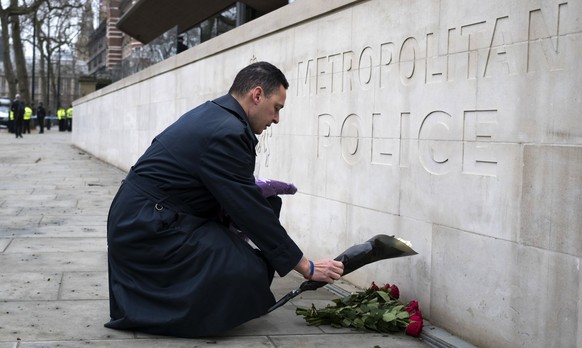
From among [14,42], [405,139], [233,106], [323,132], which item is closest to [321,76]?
[323,132]

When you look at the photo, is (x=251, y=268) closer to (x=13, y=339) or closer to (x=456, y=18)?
(x=13, y=339)

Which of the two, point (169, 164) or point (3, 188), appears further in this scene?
point (3, 188)

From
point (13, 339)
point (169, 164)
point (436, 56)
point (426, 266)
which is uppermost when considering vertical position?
point (436, 56)

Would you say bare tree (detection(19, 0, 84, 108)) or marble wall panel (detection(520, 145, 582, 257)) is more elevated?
bare tree (detection(19, 0, 84, 108))

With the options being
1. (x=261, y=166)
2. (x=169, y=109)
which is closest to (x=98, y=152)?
(x=169, y=109)

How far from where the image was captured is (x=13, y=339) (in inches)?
160

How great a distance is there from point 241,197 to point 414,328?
4.23 ft

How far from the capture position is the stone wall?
3.66m

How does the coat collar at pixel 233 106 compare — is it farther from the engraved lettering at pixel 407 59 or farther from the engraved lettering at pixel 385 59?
the engraved lettering at pixel 385 59

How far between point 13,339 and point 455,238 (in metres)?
2.48

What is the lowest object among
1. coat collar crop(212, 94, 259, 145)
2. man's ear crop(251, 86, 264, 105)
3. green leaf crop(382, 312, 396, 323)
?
green leaf crop(382, 312, 396, 323)

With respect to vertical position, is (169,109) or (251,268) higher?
(169,109)

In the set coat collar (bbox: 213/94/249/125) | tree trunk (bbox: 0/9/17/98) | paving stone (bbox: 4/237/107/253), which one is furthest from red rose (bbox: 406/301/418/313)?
tree trunk (bbox: 0/9/17/98)

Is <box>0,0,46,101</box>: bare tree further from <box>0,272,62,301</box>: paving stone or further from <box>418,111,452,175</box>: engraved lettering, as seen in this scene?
<box>418,111,452,175</box>: engraved lettering
